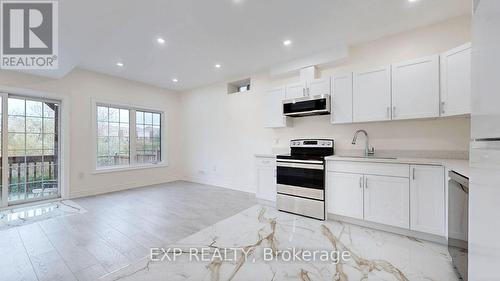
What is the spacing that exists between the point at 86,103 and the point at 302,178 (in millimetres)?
4661

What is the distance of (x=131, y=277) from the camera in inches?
69.2

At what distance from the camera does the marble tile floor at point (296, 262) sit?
5.81 ft

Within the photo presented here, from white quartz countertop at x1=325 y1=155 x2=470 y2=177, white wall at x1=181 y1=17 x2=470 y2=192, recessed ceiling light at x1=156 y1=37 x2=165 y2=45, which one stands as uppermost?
recessed ceiling light at x1=156 y1=37 x2=165 y2=45

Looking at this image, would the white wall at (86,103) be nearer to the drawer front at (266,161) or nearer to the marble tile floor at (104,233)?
the marble tile floor at (104,233)

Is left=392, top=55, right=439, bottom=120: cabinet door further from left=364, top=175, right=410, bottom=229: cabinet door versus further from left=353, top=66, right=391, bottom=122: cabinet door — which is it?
left=364, top=175, right=410, bottom=229: cabinet door

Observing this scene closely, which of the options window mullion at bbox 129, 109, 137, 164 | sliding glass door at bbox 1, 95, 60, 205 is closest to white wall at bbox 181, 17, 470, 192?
window mullion at bbox 129, 109, 137, 164

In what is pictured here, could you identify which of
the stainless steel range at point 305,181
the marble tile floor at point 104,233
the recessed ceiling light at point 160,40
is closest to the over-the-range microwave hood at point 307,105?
the stainless steel range at point 305,181

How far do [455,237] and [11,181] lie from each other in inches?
247

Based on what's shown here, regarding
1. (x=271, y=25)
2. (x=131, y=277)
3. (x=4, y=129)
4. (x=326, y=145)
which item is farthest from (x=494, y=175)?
(x=4, y=129)

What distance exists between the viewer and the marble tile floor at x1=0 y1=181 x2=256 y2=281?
6.27ft

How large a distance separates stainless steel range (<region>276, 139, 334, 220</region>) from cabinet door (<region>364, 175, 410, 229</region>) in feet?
1.92

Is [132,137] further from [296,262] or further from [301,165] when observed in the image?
[296,262]

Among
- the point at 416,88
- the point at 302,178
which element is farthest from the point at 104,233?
the point at 416,88

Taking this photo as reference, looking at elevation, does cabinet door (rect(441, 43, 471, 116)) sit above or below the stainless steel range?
above
